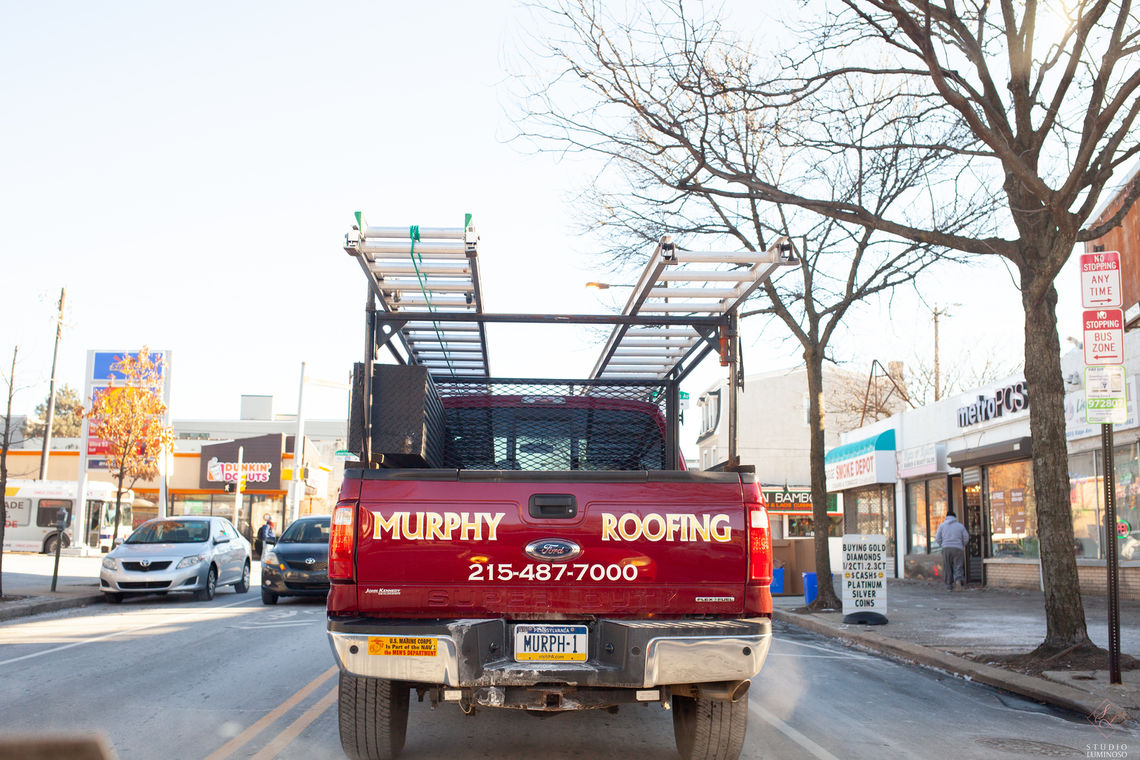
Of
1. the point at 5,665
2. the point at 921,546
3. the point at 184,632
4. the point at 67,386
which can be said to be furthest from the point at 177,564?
the point at 67,386

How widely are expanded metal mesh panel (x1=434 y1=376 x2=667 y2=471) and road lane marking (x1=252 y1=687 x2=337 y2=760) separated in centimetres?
196

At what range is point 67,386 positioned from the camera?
84812 millimetres

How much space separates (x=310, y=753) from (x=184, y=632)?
727 cm

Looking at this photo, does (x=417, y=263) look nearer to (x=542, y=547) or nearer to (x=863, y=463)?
(x=542, y=547)

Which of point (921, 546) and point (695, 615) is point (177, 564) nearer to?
point (695, 615)

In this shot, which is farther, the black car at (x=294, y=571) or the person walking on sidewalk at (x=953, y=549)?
the person walking on sidewalk at (x=953, y=549)

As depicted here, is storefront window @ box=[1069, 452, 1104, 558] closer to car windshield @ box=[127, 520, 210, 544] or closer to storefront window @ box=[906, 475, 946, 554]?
storefront window @ box=[906, 475, 946, 554]

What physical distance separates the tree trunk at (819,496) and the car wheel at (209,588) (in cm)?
1014

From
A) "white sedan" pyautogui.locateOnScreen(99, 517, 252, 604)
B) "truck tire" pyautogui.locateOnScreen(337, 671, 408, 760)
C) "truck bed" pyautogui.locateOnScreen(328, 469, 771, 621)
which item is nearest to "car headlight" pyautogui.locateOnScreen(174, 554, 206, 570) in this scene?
"white sedan" pyautogui.locateOnScreen(99, 517, 252, 604)

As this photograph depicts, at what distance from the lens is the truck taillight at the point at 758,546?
507cm

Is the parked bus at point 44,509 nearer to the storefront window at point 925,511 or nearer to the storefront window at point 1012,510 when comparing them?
the storefront window at point 925,511

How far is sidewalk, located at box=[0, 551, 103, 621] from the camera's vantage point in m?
14.4

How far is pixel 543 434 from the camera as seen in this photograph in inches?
312

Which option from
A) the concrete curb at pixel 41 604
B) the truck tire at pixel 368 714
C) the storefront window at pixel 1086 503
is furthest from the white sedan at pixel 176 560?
the storefront window at pixel 1086 503
